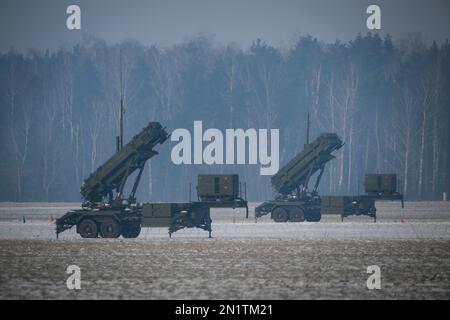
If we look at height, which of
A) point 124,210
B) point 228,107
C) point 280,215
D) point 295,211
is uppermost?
point 228,107

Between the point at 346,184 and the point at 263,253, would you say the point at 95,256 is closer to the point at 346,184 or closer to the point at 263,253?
the point at 263,253

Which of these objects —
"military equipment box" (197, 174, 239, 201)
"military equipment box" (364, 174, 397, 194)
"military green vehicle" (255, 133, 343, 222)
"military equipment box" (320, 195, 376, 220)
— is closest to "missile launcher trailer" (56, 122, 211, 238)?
"military equipment box" (197, 174, 239, 201)

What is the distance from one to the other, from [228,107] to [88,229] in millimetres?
61456

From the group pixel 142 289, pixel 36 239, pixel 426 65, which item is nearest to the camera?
pixel 142 289

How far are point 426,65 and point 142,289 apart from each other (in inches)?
3225

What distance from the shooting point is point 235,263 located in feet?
87.4

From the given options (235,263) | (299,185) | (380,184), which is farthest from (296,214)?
(235,263)

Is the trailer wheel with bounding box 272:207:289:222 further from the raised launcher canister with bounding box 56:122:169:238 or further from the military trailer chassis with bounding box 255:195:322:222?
the raised launcher canister with bounding box 56:122:169:238

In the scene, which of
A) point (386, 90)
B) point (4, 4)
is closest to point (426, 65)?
point (386, 90)

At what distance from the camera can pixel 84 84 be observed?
10069 cm

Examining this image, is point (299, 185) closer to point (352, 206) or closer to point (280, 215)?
point (280, 215)

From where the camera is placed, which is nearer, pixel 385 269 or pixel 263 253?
pixel 385 269

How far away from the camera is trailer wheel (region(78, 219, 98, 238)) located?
3681 centimetres

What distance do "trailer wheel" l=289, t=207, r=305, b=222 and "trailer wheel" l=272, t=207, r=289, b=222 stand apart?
0.25 meters
